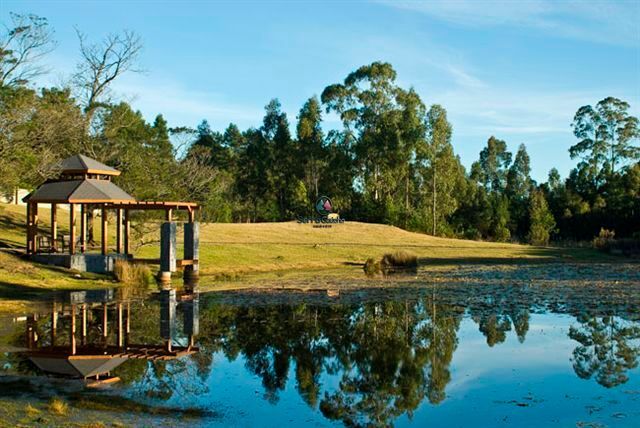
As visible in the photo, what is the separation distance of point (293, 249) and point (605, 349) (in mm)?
28831

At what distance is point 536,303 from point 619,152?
184ft

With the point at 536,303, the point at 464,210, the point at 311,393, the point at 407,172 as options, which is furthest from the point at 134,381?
the point at 464,210

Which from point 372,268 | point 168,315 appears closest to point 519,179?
point 372,268

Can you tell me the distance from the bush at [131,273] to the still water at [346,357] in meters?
3.58

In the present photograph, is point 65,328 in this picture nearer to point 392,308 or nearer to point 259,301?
point 259,301

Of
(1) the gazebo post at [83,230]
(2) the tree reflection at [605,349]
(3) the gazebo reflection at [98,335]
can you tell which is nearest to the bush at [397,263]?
(1) the gazebo post at [83,230]

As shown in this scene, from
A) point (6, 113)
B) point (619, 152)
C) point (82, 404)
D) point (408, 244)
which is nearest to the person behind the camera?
point (82, 404)

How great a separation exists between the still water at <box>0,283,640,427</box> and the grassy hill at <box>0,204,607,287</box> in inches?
336

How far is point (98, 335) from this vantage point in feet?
50.7

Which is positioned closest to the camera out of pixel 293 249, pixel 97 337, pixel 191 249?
pixel 97 337

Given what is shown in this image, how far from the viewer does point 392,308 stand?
2084cm

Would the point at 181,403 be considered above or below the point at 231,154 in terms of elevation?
below

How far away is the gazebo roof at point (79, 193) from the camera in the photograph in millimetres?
27453

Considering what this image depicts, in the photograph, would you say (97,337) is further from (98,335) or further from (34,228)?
(34,228)
